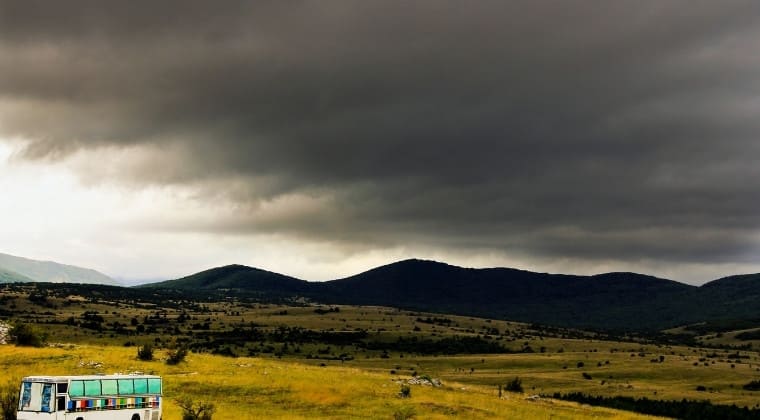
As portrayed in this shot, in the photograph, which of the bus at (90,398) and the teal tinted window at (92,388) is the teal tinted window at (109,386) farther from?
the teal tinted window at (92,388)

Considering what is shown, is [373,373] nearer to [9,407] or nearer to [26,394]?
[9,407]

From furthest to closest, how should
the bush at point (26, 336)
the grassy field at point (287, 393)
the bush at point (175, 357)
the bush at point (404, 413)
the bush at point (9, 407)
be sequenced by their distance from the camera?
1. the bush at point (26, 336)
2. the bush at point (175, 357)
3. the grassy field at point (287, 393)
4. the bush at point (404, 413)
5. the bush at point (9, 407)

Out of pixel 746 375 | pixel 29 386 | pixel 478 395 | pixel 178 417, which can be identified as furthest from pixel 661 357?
pixel 29 386

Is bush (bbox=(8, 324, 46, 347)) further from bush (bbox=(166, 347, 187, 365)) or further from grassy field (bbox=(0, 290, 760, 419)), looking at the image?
bush (bbox=(166, 347, 187, 365))

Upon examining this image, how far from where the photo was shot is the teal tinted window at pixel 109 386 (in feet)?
136

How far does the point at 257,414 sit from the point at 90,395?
1445 centimetres

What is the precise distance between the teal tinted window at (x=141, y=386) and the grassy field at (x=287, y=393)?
5.52 metres

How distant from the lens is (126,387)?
4259cm

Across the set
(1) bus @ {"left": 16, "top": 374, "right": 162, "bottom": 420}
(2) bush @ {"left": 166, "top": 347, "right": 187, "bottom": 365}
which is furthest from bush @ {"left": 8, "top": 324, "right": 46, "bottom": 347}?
(1) bus @ {"left": 16, "top": 374, "right": 162, "bottom": 420}

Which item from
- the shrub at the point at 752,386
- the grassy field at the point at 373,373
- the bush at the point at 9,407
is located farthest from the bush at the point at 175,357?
the shrub at the point at 752,386

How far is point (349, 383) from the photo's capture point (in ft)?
216

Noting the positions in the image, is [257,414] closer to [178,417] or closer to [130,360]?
[178,417]

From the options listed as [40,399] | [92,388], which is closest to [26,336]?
[92,388]

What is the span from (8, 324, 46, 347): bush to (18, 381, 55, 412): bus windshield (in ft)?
148
